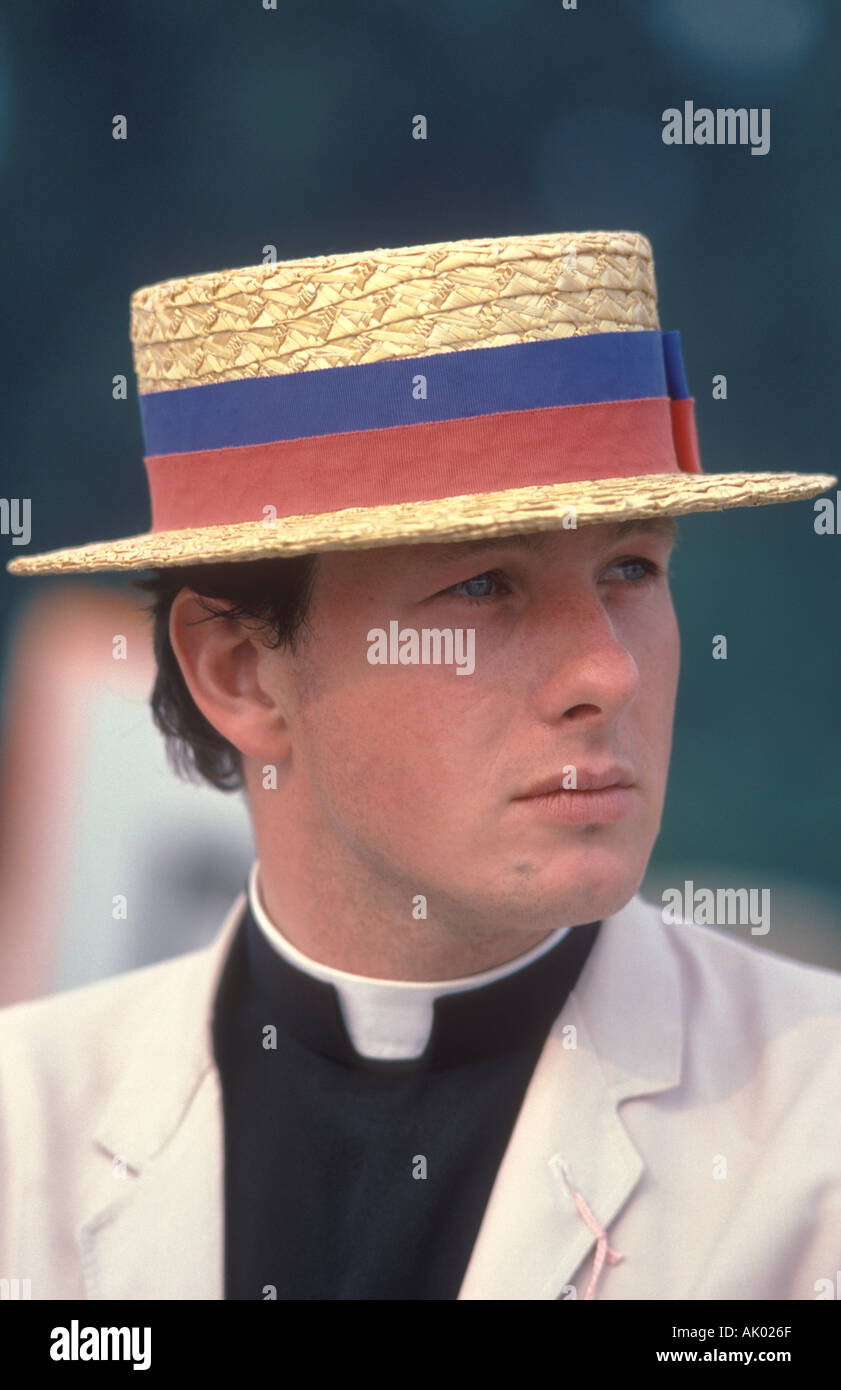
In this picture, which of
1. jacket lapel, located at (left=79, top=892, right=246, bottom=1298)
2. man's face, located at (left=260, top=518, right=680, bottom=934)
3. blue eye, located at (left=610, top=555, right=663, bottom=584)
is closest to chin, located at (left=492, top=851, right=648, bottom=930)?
man's face, located at (left=260, top=518, right=680, bottom=934)

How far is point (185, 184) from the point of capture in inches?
149

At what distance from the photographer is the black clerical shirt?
88.3 inches

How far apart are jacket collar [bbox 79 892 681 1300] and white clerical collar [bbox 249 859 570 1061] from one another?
14cm

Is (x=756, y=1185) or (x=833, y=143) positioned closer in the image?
(x=756, y=1185)

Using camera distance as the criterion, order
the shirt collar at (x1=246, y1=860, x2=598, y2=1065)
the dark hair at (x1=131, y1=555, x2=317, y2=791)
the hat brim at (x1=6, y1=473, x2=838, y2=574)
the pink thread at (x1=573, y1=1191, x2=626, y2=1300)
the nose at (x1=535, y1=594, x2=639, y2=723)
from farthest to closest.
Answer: the shirt collar at (x1=246, y1=860, x2=598, y2=1065) → the dark hair at (x1=131, y1=555, x2=317, y2=791) → the pink thread at (x1=573, y1=1191, x2=626, y2=1300) → the nose at (x1=535, y1=594, x2=639, y2=723) → the hat brim at (x1=6, y1=473, x2=838, y2=574)

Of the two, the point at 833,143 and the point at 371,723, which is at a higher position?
the point at 833,143

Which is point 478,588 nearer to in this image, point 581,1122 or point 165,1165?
point 581,1122

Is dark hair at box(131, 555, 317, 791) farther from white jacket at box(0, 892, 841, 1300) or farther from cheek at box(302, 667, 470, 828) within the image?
white jacket at box(0, 892, 841, 1300)

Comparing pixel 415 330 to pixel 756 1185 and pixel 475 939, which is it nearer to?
pixel 475 939

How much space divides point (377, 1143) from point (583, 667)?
89cm

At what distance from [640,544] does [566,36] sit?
2090 millimetres

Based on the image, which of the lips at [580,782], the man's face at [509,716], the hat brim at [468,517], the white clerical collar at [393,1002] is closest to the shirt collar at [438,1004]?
the white clerical collar at [393,1002]

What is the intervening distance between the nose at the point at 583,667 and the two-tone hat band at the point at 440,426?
7.9 inches
